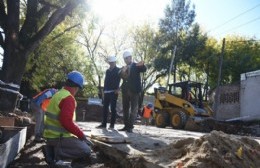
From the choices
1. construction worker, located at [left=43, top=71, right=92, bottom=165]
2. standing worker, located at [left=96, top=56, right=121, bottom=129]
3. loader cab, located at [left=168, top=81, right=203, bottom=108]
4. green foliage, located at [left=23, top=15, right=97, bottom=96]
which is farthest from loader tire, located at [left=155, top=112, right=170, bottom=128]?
construction worker, located at [left=43, top=71, right=92, bottom=165]

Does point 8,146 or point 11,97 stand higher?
point 11,97

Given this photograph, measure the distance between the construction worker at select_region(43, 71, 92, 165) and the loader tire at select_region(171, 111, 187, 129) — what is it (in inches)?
603

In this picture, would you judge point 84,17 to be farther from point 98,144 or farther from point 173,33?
point 173,33

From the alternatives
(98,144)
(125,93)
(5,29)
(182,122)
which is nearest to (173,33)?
A: (182,122)

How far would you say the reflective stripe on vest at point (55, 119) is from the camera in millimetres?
5168

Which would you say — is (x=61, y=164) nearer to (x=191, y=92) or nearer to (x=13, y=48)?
(x=13, y=48)

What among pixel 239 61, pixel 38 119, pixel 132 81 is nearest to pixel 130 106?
pixel 132 81

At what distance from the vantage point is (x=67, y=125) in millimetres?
5055

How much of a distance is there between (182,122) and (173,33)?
23.9 m

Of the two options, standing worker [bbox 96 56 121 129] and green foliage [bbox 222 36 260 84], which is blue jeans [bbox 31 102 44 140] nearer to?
standing worker [bbox 96 56 121 129]

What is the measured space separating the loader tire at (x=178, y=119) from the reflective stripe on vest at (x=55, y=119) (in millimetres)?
15403

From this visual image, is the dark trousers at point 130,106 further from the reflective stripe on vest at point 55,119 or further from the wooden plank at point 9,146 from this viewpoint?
the reflective stripe on vest at point 55,119

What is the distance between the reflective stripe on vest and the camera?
5.17 meters

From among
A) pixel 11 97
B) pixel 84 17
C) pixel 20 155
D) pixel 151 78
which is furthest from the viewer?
pixel 151 78
